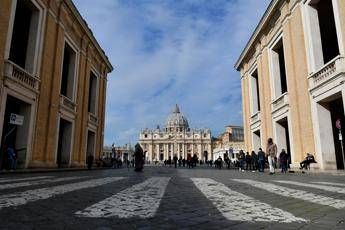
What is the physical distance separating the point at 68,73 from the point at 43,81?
6355 mm

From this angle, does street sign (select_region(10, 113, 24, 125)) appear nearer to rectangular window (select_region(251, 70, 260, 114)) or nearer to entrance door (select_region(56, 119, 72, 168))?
entrance door (select_region(56, 119, 72, 168))

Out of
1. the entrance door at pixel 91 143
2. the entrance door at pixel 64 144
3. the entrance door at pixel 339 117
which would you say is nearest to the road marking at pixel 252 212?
the entrance door at pixel 339 117

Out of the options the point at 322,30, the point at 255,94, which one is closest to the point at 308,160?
the point at 322,30

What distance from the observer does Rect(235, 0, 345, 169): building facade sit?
16266mm

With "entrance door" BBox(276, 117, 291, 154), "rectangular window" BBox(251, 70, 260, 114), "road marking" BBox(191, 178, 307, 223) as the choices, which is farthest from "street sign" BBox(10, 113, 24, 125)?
"rectangular window" BBox(251, 70, 260, 114)

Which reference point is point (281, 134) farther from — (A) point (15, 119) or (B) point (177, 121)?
(B) point (177, 121)

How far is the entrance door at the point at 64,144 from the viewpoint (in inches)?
882

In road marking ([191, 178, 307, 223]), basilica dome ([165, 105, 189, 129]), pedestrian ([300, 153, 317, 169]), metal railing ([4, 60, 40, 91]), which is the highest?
basilica dome ([165, 105, 189, 129])

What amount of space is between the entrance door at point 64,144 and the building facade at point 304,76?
1584 cm

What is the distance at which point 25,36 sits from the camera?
18.9 metres

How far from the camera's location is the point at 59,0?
20.7m

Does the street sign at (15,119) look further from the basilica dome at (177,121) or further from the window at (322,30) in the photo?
the basilica dome at (177,121)

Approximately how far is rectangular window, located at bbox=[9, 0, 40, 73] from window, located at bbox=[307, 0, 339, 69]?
1627cm

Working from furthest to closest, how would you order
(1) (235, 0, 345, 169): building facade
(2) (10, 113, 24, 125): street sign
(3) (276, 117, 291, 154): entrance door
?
(3) (276, 117, 291, 154): entrance door, (1) (235, 0, 345, 169): building facade, (2) (10, 113, 24, 125): street sign
